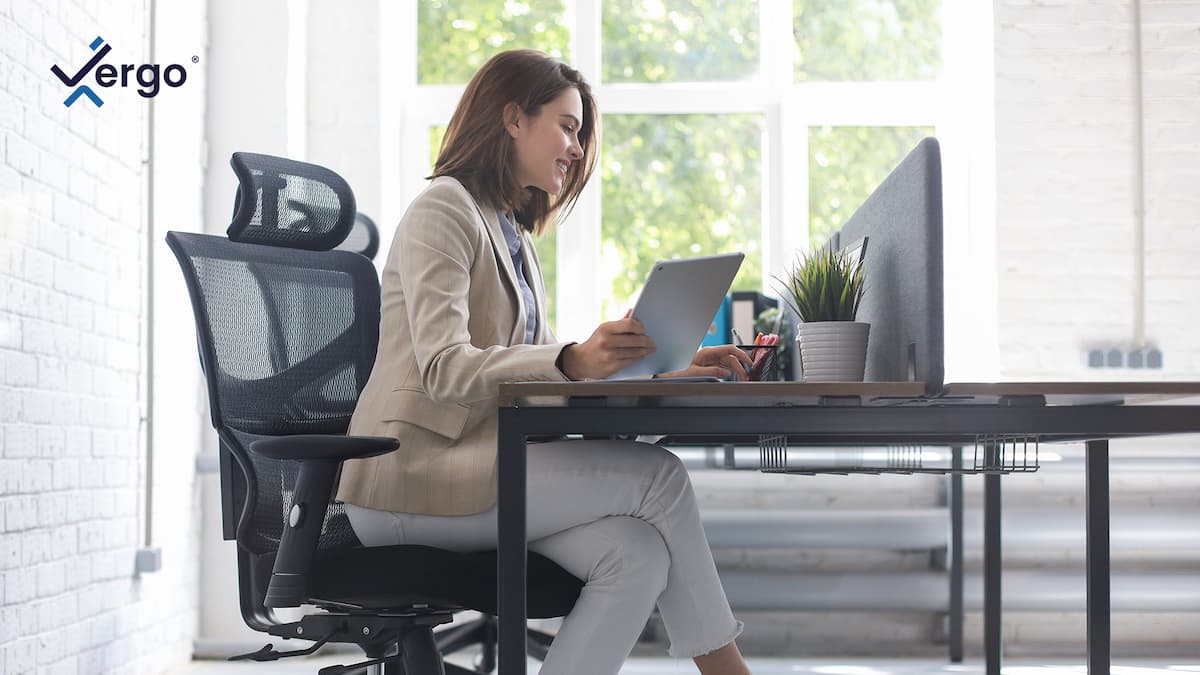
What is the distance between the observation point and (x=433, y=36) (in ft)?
12.7

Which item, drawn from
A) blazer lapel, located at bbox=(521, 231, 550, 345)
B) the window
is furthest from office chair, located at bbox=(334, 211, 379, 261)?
the window

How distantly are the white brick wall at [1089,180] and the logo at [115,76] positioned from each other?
8.19 ft

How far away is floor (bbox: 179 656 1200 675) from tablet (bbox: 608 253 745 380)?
5.78 ft

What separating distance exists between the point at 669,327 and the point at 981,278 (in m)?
2.52

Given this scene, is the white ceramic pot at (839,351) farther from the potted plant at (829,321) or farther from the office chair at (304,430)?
the office chair at (304,430)

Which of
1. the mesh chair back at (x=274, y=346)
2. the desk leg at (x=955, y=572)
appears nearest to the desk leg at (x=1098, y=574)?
the mesh chair back at (x=274, y=346)

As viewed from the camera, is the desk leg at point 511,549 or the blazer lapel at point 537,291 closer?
the desk leg at point 511,549

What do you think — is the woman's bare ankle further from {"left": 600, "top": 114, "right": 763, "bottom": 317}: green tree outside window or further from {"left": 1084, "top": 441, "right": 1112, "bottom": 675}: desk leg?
{"left": 600, "top": 114, "right": 763, "bottom": 317}: green tree outside window

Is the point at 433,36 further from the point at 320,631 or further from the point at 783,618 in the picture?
the point at 320,631

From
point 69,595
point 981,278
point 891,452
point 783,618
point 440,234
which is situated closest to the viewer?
point 440,234

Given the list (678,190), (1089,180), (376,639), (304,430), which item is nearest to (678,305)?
(376,639)

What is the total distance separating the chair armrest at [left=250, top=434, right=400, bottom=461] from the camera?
56.7 inches

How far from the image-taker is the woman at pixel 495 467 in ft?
4.74

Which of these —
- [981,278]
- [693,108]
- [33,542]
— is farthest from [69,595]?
[981,278]
